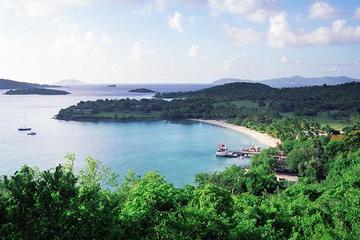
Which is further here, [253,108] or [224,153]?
[253,108]

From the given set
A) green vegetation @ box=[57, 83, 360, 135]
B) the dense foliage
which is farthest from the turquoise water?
the dense foliage

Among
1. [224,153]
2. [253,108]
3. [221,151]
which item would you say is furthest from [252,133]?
[253,108]

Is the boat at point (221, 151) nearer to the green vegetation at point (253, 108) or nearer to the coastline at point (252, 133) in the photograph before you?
the coastline at point (252, 133)

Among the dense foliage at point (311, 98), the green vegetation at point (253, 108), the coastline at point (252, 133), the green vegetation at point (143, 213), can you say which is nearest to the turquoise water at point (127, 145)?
the coastline at point (252, 133)

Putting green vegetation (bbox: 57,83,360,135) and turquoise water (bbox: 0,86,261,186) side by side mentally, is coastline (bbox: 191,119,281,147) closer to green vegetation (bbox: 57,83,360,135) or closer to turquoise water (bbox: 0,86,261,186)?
green vegetation (bbox: 57,83,360,135)

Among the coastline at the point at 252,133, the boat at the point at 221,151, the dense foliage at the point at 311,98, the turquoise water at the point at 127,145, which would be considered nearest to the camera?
the turquoise water at the point at 127,145

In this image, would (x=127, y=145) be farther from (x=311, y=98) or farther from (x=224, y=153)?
(x=311, y=98)

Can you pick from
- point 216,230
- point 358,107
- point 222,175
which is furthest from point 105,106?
point 216,230

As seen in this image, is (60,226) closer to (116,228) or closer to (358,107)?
(116,228)

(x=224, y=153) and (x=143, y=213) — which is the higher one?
(x=143, y=213)
